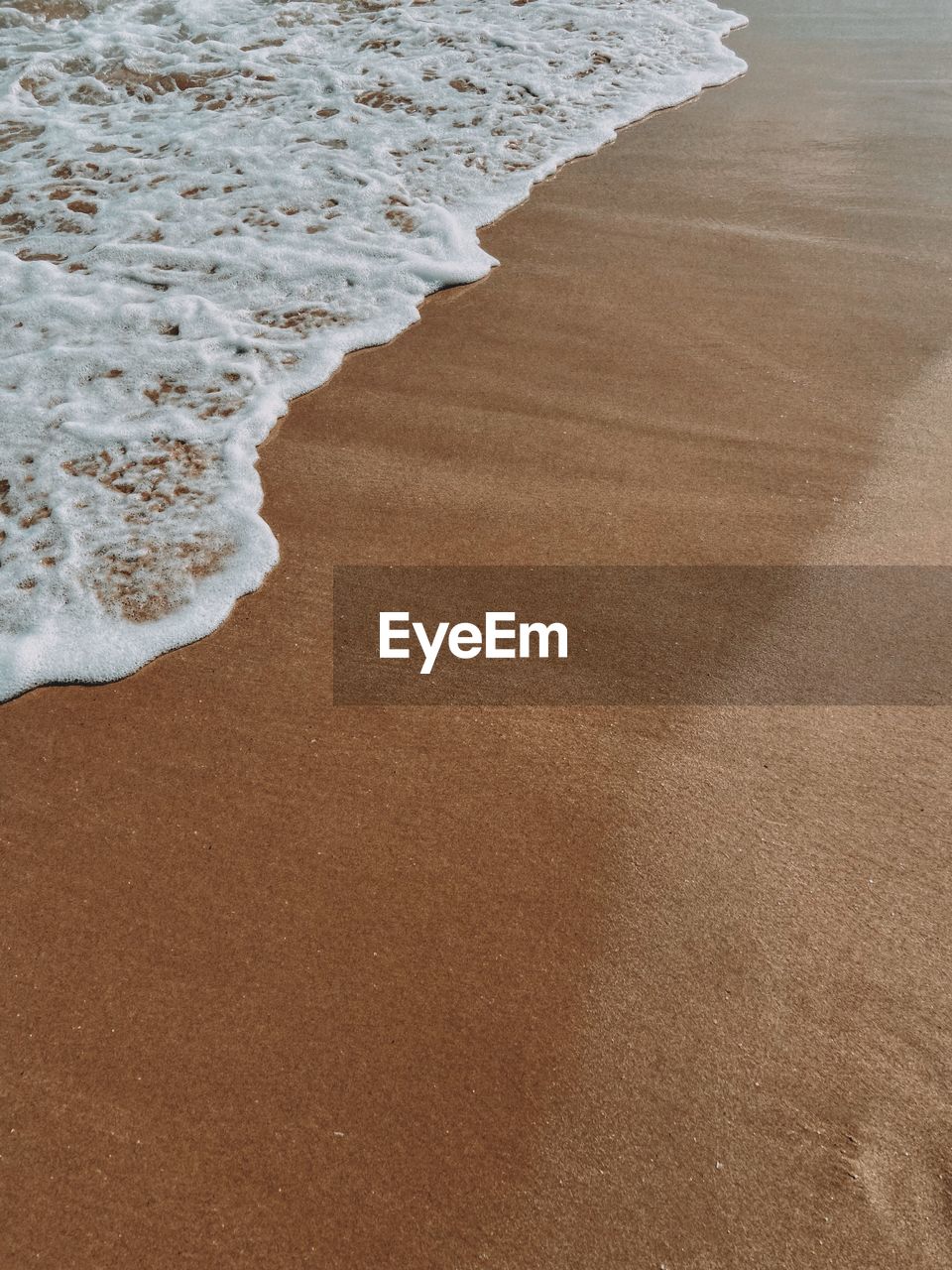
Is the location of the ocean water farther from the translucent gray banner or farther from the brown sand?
the translucent gray banner

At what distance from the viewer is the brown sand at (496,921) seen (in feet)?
4.68

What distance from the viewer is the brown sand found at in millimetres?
1426

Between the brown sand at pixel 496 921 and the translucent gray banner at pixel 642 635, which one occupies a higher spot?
the translucent gray banner at pixel 642 635

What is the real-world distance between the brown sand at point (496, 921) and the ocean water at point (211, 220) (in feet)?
0.91

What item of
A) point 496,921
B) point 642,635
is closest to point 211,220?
point 642,635

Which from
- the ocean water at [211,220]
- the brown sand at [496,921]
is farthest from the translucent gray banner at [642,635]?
the ocean water at [211,220]

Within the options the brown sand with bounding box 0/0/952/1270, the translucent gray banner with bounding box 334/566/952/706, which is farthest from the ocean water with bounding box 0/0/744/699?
the translucent gray banner with bounding box 334/566/952/706

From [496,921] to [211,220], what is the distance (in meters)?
3.56

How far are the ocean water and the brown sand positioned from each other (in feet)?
0.91

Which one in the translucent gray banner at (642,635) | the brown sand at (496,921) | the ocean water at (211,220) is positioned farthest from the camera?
the ocean water at (211,220)

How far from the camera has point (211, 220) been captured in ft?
13.8

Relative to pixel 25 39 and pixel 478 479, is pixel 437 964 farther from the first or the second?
pixel 25 39

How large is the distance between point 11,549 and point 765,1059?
7.14 feet

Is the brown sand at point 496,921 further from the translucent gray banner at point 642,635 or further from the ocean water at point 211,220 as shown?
the ocean water at point 211,220
